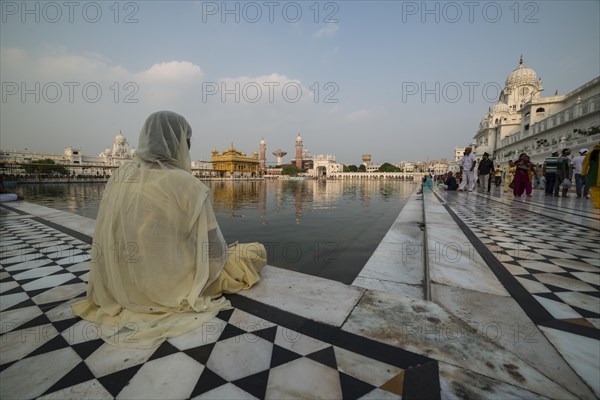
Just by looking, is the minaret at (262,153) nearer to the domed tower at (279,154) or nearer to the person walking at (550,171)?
the domed tower at (279,154)

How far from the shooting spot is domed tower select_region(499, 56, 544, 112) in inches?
1446

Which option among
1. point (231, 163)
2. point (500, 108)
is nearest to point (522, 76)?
point (500, 108)

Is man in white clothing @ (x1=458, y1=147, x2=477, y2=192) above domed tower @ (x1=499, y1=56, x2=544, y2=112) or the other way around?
the other way around

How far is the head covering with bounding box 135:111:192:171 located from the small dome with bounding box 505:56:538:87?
169ft

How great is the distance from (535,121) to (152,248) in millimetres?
38323

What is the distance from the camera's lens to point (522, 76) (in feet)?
123

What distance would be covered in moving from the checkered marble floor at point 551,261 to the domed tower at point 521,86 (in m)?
44.4

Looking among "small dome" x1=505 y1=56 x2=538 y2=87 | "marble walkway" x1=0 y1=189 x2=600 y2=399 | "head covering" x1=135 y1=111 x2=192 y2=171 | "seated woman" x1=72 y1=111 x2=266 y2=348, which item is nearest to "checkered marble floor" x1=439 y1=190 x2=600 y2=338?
"marble walkway" x1=0 y1=189 x2=600 y2=399

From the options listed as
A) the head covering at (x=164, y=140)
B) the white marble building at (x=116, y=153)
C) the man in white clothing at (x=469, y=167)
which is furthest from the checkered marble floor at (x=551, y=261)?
the white marble building at (x=116, y=153)

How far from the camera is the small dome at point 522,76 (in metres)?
36.9

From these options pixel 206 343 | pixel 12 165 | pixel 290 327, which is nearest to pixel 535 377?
pixel 290 327

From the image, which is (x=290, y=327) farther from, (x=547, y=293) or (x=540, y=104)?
(x=540, y=104)

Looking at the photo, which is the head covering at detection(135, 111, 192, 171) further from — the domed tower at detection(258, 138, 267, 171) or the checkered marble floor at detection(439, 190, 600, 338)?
the domed tower at detection(258, 138, 267, 171)

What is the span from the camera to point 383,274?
8.13 ft
